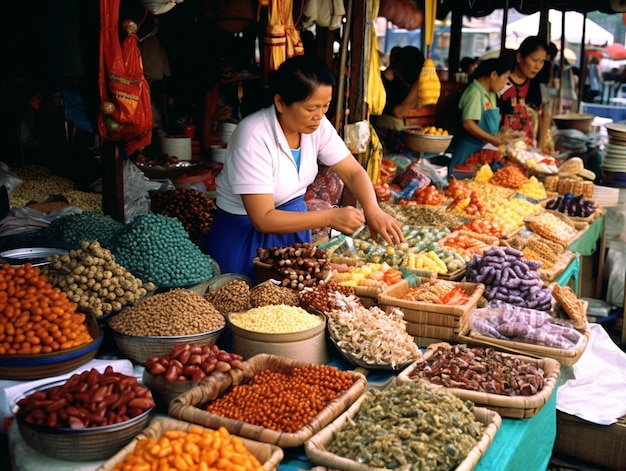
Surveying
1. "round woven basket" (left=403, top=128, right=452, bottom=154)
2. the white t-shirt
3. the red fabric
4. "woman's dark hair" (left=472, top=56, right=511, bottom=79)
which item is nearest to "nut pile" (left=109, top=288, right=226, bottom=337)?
the white t-shirt

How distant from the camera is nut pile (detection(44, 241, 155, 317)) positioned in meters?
2.29

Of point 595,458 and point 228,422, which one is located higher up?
point 228,422

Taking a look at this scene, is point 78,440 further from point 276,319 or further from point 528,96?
point 528,96

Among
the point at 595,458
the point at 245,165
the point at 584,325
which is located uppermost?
the point at 245,165

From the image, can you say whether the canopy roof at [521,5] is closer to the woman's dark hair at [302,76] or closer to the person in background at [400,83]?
the person in background at [400,83]

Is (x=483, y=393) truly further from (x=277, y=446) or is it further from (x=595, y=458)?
(x=595, y=458)

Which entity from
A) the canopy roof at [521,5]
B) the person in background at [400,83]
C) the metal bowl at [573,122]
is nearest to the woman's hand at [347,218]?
the person in background at [400,83]

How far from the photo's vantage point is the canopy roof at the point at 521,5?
27.0 ft

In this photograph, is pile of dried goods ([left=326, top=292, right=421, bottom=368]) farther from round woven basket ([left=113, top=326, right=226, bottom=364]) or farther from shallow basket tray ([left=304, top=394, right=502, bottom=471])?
round woven basket ([left=113, top=326, right=226, bottom=364])

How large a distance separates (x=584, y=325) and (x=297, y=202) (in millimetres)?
1468

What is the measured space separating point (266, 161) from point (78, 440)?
1564mm

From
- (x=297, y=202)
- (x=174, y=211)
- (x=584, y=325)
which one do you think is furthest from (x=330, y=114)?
(x=584, y=325)

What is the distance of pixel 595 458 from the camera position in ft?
10.8

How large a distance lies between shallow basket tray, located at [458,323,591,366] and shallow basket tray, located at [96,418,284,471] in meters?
1.21
